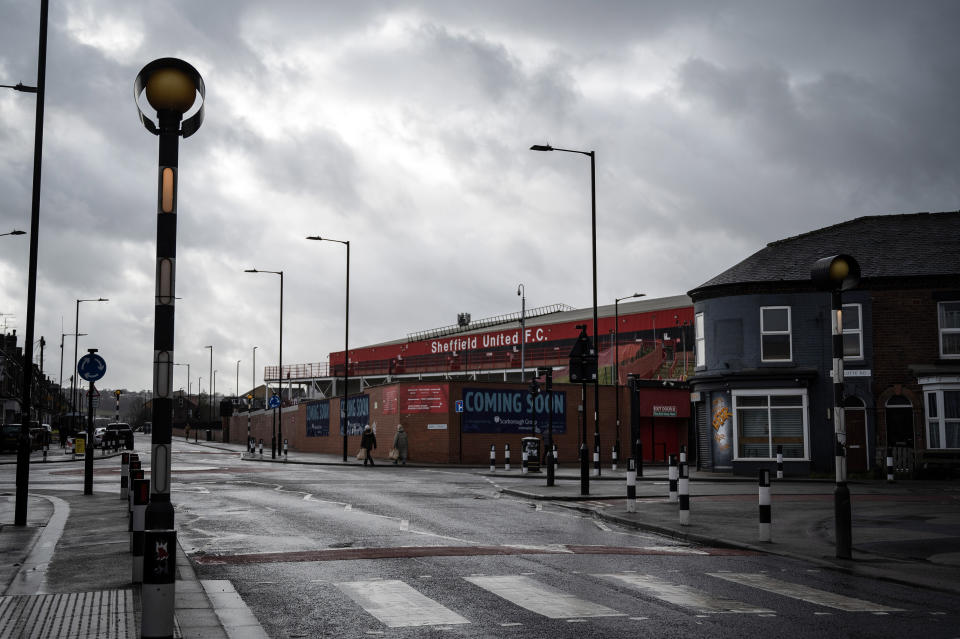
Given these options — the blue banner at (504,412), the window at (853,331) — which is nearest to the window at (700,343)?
the window at (853,331)

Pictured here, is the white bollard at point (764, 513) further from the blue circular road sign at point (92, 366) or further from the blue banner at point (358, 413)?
the blue banner at point (358, 413)

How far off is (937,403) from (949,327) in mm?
3000

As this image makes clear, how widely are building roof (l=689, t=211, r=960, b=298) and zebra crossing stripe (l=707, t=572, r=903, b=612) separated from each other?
81.5 ft

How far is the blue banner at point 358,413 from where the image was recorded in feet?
162

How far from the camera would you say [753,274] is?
34.3m

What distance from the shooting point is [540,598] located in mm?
8500

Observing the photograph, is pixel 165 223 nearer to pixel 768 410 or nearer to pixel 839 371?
pixel 839 371

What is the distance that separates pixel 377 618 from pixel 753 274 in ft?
95.4

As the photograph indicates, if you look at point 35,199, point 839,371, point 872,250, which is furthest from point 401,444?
point 839,371

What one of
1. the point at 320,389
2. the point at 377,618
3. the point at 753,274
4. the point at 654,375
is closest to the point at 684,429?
the point at 654,375

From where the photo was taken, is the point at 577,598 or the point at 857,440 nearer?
the point at 577,598

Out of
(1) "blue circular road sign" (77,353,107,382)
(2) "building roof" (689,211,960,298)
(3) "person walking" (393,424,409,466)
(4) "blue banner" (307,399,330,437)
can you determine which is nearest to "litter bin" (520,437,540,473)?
(3) "person walking" (393,424,409,466)

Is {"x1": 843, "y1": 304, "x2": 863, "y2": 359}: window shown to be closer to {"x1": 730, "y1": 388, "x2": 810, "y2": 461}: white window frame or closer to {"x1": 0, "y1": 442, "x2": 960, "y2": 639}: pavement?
{"x1": 730, "y1": 388, "x2": 810, "y2": 461}: white window frame

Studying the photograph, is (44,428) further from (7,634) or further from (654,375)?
(7,634)
